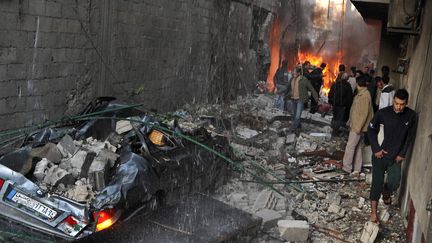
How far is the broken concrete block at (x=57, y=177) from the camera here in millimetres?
5367

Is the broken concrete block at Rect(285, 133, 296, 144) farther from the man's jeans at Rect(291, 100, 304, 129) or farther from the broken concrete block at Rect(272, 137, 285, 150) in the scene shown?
the man's jeans at Rect(291, 100, 304, 129)

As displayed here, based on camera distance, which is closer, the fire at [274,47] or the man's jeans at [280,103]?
the man's jeans at [280,103]

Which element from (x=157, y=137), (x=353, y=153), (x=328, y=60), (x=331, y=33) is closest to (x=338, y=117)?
(x=353, y=153)

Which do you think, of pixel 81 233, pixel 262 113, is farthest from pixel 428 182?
pixel 262 113

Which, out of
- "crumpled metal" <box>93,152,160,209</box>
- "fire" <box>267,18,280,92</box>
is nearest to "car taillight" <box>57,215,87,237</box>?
"crumpled metal" <box>93,152,160,209</box>

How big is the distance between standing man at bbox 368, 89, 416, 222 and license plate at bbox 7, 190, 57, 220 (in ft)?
13.8

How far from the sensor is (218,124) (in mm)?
11453

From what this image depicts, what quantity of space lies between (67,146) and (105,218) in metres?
1.35

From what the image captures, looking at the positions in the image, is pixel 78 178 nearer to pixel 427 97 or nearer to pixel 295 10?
pixel 427 97

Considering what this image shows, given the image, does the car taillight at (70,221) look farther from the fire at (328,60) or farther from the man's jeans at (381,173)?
the fire at (328,60)

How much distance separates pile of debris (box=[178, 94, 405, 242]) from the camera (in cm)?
665

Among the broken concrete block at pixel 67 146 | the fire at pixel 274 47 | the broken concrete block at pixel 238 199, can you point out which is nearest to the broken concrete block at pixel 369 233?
the broken concrete block at pixel 238 199

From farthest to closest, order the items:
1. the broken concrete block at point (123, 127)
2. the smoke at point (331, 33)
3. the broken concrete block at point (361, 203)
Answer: the smoke at point (331, 33), the broken concrete block at point (361, 203), the broken concrete block at point (123, 127)

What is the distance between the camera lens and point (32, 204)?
488 cm
